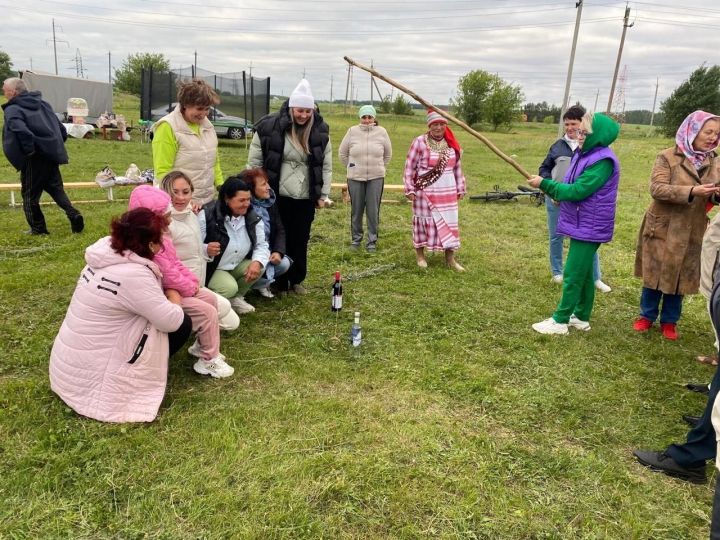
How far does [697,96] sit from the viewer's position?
35812 mm

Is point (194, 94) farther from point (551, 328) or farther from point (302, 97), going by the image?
point (551, 328)

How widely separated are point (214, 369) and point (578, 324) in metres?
3.07

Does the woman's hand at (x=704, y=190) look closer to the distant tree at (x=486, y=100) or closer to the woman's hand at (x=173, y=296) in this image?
the woman's hand at (x=173, y=296)

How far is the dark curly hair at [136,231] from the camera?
278 centimetres

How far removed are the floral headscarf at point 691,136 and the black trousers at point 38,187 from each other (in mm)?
6602

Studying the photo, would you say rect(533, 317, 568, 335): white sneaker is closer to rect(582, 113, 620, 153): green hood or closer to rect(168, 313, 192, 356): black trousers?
rect(582, 113, 620, 153): green hood

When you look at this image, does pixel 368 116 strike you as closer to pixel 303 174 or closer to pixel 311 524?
pixel 303 174

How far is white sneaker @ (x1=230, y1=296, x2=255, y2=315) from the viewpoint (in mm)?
4547

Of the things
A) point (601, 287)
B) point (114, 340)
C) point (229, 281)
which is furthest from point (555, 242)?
point (114, 340)

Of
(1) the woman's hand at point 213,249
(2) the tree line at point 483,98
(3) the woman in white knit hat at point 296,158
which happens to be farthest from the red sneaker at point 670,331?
(2) the tree line at point 483,98

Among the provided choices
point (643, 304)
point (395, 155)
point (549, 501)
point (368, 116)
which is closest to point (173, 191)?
point (549, 501)

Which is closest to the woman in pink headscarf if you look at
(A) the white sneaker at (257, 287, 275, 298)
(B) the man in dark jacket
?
(A) the white sneaker at (257, 287, 275, 298)

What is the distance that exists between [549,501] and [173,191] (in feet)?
9.52

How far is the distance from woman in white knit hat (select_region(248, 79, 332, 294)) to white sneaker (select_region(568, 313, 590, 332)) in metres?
2.46
